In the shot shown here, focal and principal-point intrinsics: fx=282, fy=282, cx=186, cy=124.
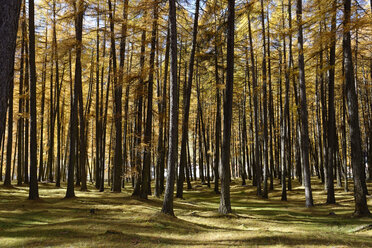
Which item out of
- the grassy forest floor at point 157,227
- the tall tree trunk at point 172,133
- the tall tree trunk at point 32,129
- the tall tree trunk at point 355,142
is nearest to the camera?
the grassy forest floor at point 157,227

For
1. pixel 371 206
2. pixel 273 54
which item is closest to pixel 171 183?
pixel 371 206

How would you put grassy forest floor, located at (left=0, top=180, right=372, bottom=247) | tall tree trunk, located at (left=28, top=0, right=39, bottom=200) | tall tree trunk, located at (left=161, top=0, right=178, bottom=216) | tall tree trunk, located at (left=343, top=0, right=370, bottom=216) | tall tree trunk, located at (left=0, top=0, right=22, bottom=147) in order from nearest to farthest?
tall tree trunk, located at (left=0, top=0, right=22, bottom=147)
grassy forest floor, located at (left=0, top=180, right=372, bottom=247)
tall tree trunk, located at (left=161, top=0, right=178, bottom=216)
tall tree trunk, located at (left=343, top=0, right=370, bottom=216)
tall tree trunk, located at (left=28, top=0, right=39, bottom=200)

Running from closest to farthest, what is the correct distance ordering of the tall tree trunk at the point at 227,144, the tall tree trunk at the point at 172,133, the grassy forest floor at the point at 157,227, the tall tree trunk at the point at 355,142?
the grassy forest floor at the point at 157,227, the tall tree trunk at the point at 172,133, the tall tree trunk at the point at 355,142, the tall tree trunk at the point at 227,144

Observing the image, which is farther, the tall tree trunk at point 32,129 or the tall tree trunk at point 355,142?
the tall tree trunk at point 32,129

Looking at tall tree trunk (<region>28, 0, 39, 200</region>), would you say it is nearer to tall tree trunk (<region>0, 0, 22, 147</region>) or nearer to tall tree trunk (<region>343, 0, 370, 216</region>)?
tall tree trunk (<region>0, 0, 22, 147</region>)

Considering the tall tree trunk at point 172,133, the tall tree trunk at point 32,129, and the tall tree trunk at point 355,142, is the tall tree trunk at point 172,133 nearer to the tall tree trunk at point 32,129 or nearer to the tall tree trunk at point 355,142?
the tall tree trunk at point 355,142

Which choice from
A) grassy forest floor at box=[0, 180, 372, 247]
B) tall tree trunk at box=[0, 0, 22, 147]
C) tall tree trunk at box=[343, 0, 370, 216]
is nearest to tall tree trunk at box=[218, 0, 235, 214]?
grassy forest floor at box=[0, 180, 372, 247]

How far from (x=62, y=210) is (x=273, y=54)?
68.6 feet

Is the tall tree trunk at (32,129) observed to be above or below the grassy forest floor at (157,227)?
above

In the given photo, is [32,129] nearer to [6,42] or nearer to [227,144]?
[227,144]

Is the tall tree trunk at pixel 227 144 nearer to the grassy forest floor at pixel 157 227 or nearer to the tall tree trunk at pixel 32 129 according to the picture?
the grassy forest floor at pixel 157 227

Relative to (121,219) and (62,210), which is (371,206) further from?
(62,210)

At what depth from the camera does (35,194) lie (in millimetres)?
12180

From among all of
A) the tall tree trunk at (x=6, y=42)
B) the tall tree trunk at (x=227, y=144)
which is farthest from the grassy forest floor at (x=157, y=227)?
the tall tree trunk at (x=6, y=42)
